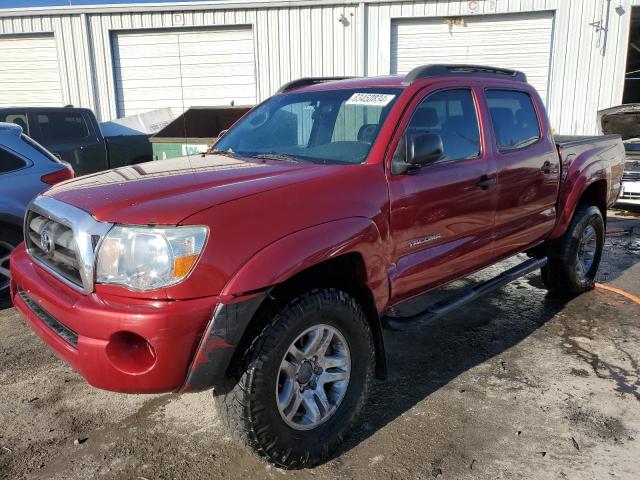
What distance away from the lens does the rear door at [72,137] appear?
8.56 meters

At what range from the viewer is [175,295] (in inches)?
81.6

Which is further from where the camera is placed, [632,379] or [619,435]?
[632,379]

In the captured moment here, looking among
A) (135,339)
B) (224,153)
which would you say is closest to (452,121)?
(224,153)

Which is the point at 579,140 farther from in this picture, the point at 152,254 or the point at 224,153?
the point at 152,254

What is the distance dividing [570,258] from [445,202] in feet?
7.32

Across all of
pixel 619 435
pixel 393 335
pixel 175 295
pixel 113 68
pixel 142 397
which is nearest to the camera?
pixel 175 295

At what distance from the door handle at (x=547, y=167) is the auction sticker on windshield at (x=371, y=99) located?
1.65 meters

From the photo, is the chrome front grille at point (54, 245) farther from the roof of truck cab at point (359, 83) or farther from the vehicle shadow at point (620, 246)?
the vehicle shadow at point (620, 246)

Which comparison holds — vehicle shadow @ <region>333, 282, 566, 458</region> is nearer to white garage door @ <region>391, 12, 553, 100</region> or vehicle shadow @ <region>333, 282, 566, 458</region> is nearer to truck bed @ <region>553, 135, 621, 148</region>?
truck bed @ <region>553, 135, 621, 148</region>

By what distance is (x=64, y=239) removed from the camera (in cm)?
247

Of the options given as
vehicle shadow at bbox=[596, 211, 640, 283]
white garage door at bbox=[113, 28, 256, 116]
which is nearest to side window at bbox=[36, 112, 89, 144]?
white garage door at bbox=[113, 28, 256, 116]

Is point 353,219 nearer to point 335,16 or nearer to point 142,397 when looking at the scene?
point 142,397

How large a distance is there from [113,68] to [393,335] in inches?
538

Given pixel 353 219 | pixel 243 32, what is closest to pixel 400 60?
pixel 243 32
